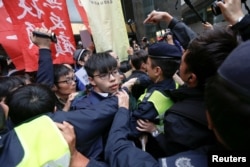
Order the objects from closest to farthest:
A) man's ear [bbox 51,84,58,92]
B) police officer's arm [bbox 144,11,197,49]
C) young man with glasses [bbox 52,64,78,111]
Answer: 1. police officer's arm [bbox 144,11,197,49]
2. man's ear [bbox 51,84,58,92]
3. young man with glasses [bbox 52,64,78,111]

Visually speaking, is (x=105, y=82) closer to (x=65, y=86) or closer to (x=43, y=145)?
(x=65, y=86)

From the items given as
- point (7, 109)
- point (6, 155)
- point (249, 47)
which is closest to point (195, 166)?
point (249, 47)

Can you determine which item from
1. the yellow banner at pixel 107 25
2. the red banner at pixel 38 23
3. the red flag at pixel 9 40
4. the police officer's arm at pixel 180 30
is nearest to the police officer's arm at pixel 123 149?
the police officer's arm at pixel 180 30

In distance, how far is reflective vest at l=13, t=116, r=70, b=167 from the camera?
3.80 feet

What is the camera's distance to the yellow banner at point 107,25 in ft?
10.5

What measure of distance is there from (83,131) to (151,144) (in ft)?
1.46

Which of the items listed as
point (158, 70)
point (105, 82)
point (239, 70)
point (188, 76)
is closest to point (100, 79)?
point (105, 82)

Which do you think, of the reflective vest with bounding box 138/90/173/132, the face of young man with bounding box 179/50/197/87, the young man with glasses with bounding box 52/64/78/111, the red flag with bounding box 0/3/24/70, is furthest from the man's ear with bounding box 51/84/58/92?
the face of young man with bounding box 179/50/197/87

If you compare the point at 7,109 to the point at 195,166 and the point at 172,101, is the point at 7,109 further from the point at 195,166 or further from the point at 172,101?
the point at 195,166

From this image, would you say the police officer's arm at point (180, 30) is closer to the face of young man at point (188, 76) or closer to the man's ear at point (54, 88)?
the face of young man at point (188, 76)

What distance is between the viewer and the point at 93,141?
5.60ft

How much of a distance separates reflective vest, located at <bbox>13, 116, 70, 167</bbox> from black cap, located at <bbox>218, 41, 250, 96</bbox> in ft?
2.53

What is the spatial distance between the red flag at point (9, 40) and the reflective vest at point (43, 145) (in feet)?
7.28

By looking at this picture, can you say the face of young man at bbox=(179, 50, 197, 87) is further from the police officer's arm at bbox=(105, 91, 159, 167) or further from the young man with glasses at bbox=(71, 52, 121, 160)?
the young man with glasses at bbox=(71, 52, 121, 160)
